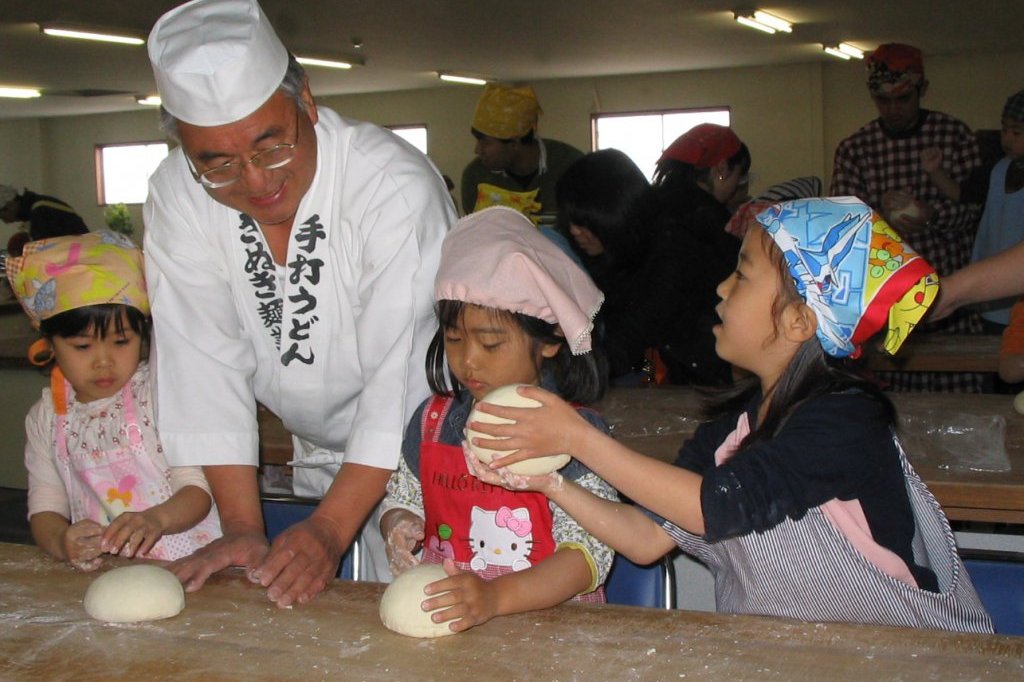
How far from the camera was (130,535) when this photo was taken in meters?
1.66

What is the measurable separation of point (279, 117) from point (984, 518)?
5.30 ft

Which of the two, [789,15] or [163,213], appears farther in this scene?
[789,15]

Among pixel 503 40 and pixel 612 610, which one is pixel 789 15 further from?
pixel 612 610

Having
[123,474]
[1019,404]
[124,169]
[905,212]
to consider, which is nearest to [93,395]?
[123,474]

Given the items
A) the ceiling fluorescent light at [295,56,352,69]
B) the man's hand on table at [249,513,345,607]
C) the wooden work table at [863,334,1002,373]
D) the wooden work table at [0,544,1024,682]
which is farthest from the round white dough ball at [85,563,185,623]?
the ceiling fluorescent light at [295,56,352,69]

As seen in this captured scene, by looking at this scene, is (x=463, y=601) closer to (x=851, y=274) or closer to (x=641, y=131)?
(x=851, y=274)

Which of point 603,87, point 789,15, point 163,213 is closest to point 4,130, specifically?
point 603,87

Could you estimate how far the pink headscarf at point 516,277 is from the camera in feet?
5.18

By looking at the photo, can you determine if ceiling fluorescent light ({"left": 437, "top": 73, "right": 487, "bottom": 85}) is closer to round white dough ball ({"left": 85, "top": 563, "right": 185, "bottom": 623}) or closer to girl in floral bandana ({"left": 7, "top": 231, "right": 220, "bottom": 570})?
girl in floral bandana ({"left": 7, "top": 231, "right": 220, "bottom": 570})

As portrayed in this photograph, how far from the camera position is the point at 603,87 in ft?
45.1

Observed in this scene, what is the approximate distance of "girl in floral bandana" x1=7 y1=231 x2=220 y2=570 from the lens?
199 centimetres

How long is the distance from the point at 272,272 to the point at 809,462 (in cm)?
103

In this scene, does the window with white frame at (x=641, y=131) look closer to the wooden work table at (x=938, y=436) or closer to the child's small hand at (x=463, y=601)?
the wooden work table at (x=938, y=436)

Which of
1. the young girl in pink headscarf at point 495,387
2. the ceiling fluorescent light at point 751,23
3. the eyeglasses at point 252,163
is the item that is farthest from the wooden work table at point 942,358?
the ceiling fluorescent light at point 751,23
